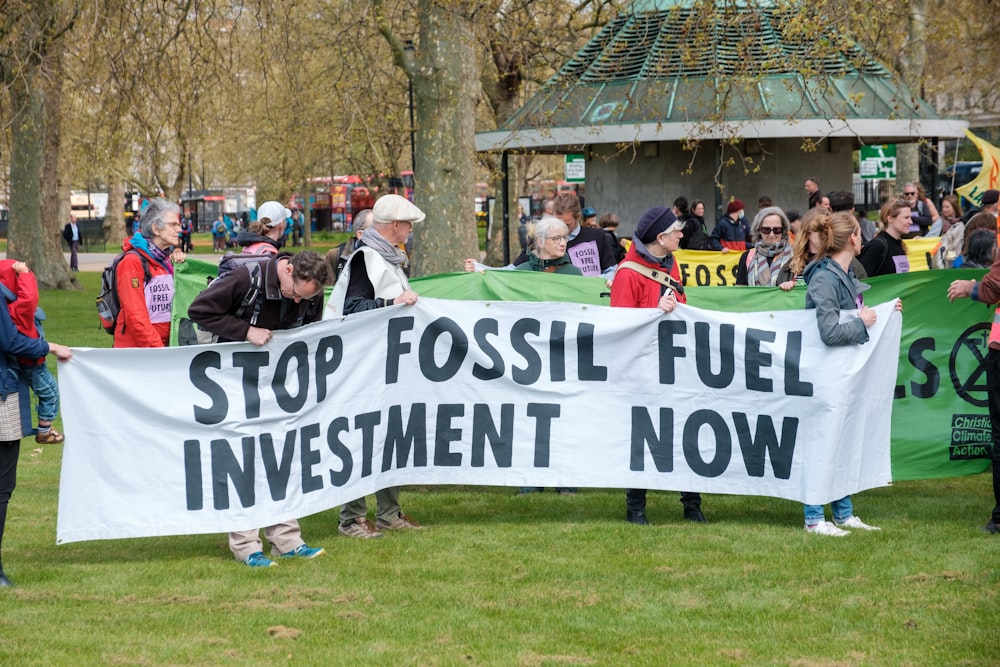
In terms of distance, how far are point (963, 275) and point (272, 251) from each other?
15.4 feet

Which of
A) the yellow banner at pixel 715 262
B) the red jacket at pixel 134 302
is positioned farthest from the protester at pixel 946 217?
the red jacket at pixel 134 302

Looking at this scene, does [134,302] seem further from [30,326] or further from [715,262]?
[715,262]

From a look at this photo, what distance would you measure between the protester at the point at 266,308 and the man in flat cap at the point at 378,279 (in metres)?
0.28

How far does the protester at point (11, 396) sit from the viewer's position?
6617 mm

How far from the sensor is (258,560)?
24.0 ft

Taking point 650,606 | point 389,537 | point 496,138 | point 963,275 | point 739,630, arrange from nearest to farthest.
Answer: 1. point 739,630
2. point 650,606
3. point 389,537
4. point 963,275
5. point 496,138

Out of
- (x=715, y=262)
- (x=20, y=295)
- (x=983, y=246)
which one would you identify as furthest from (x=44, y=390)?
(x=715, y=262)

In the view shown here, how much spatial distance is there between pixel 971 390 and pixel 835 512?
5.10 ft

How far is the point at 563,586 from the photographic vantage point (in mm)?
6832

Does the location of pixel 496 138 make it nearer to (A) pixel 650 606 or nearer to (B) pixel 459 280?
(B) pixel 459 280

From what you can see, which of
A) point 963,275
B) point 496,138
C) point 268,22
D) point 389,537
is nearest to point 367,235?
point 389,537

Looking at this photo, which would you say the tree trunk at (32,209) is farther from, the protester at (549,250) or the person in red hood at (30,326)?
the person in red hood at (30,326)

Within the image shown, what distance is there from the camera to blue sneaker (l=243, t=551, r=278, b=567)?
7297mm

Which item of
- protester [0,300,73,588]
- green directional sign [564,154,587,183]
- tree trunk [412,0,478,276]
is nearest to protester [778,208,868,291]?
protester [0,300,73,588]
